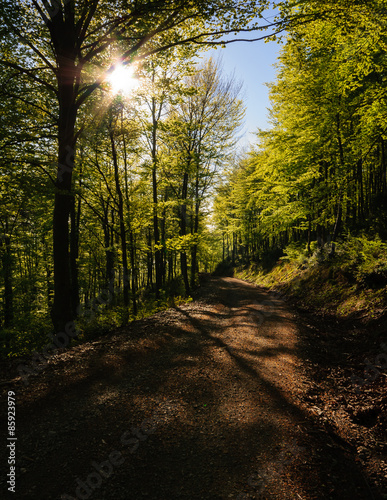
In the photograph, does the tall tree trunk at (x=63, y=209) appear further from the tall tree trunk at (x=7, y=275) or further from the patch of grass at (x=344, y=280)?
the patch of grass at (x=344, y=280)

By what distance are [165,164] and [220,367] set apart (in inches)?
445

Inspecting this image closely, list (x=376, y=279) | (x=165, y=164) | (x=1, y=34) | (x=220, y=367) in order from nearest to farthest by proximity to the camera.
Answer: (x=220, y=367) < (x=1, y=34) < (x=376, y=279) < (x=165, y=164)

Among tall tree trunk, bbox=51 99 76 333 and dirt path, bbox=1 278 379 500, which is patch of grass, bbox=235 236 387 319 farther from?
tall tree trunk, bbox=51 99 76 333

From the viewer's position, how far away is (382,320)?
264 inches

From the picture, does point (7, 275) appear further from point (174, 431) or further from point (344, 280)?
point (344, 280)

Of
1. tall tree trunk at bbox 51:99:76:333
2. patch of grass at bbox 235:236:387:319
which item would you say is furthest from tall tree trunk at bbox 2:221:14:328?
patch of grass at bbox 235:236:387:319

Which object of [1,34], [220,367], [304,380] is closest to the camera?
[304,380]

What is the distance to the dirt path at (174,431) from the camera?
102 inches

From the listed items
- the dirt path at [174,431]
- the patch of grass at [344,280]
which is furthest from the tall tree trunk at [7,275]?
the patch of grass at [344,280]

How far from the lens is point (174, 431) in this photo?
3.43m

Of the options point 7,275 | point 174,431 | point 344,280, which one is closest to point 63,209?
point 174,431

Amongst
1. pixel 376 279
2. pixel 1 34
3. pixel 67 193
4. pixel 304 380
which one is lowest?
pixel 304 380

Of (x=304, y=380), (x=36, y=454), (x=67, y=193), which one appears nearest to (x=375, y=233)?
(x=304, y=380)

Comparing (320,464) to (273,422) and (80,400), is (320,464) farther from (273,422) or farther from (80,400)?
(80,400)
